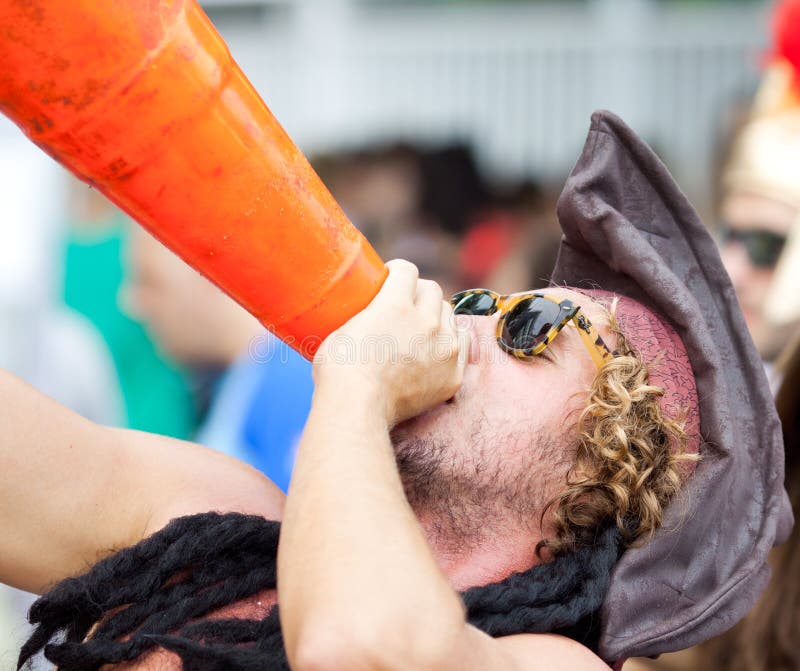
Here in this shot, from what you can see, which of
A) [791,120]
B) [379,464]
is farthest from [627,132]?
[791,120]

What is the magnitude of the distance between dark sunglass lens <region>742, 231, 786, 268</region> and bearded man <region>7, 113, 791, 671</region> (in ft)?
5.03

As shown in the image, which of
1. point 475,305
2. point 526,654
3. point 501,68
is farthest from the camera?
point 501,68

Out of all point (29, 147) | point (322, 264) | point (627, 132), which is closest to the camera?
point (322, 264)

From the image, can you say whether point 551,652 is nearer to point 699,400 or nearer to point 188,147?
point 699,400

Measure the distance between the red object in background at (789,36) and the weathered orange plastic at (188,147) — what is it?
2.68 meters

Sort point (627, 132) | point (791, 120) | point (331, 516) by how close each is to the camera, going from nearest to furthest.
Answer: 1. point (331, 516)
2. point (627, 132)
3. point (791, 120)

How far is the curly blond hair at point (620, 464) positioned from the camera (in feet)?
6.81

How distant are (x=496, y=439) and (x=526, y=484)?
0.11m

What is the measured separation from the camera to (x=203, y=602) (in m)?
1.88

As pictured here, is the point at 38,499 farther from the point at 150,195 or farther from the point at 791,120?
the point at 791,120

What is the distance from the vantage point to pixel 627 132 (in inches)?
87.7

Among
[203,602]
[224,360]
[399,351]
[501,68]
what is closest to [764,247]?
[224,360]

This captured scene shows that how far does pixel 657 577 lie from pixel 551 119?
213 inches

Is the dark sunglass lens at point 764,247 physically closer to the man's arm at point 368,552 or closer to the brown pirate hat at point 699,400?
the brown pirate hat at point 699,400
